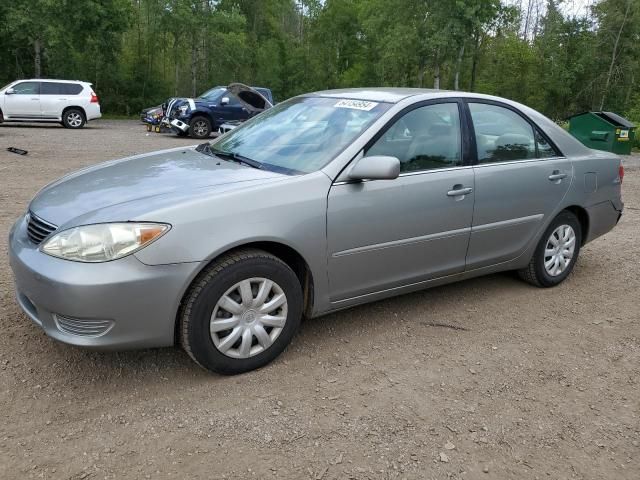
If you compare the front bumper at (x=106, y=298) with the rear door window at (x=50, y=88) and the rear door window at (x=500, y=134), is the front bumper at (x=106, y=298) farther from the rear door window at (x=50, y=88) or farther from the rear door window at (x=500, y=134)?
the rear door window at (x=50, y=88)

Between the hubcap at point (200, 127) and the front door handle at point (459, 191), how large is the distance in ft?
50.9

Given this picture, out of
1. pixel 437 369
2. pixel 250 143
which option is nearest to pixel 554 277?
pixel 437 369

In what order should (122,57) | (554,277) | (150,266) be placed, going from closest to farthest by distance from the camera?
(150,266) → (554,277) → (122,57)

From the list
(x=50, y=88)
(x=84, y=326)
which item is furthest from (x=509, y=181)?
(x=50, y=88)

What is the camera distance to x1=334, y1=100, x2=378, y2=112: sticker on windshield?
3.80m

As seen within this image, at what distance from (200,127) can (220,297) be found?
53.3ft

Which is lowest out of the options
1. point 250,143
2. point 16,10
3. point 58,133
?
point 58,133

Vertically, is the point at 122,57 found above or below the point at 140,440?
above

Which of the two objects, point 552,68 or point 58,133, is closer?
point 58,133

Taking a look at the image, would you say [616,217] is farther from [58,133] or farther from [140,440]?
[58,133]

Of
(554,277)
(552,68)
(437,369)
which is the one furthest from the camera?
(552,68)

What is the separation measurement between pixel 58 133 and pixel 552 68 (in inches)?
1269

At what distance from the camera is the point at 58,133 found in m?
17.7

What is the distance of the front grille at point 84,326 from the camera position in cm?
279
